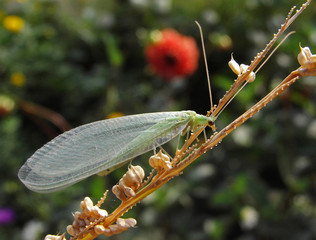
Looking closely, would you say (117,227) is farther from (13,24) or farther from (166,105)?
(13,24)

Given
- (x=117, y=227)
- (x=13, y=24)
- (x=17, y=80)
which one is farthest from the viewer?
(x=13, y=24)

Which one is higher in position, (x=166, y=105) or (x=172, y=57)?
(x=172, y=57)

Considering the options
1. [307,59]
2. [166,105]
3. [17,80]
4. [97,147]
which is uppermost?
[307,59]

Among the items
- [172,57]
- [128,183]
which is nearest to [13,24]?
[172,57]

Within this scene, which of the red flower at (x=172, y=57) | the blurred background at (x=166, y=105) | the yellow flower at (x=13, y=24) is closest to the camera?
the blurred background at (x=166, y=105)

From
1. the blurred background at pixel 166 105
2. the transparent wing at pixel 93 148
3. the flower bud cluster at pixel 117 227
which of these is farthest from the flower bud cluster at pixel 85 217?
the blurred background at pixel 166 105

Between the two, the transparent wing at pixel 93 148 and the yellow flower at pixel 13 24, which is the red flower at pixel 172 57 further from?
the transparent wing at pixel 93 148

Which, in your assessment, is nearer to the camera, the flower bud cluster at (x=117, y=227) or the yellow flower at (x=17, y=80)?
the flower bud cluster at (x=117, y=227)
